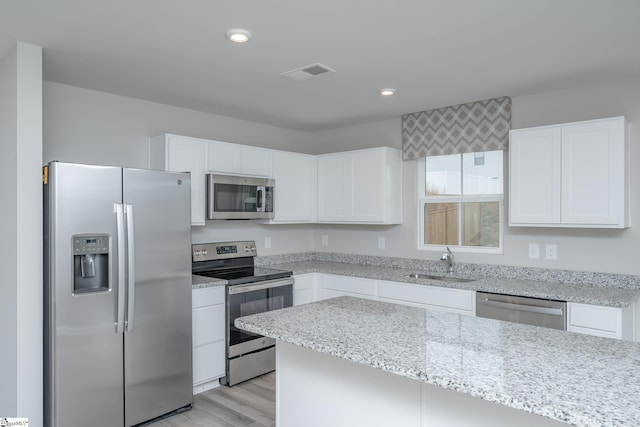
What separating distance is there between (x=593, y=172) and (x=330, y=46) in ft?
6.73

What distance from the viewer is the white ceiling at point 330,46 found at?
81.0 inches

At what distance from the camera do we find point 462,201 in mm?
4043

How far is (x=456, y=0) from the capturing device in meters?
1.97

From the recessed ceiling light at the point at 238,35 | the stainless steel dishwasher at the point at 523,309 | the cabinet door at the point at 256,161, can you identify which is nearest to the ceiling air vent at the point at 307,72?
the recessed ceiling light at the point at 238,35

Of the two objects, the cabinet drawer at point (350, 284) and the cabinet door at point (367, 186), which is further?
the cabinet door at point (367, 186)

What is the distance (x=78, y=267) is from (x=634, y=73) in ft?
13.0

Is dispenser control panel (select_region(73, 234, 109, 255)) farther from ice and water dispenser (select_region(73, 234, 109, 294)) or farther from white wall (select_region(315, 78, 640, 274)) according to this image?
white wall (select_region(315, 78, 640, 274))

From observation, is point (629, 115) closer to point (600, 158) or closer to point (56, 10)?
point (600, 158)

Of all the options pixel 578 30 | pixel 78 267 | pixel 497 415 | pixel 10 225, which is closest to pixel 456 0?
pixel 578 30

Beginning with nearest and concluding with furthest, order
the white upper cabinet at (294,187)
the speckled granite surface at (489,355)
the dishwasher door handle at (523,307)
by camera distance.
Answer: the speckled granite surface at (489,355), the dishwasher door handle at (523,307), the white upper cabinet at (294,187)

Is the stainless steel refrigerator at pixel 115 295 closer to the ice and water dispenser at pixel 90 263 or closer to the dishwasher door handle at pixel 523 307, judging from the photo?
the ice and water dispenser at pixel 90 263

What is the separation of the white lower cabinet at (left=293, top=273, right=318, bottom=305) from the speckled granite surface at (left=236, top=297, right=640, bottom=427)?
6.42 feet

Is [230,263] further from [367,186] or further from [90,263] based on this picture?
[90,263]

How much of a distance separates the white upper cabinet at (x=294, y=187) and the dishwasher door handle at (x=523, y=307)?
209 cm
